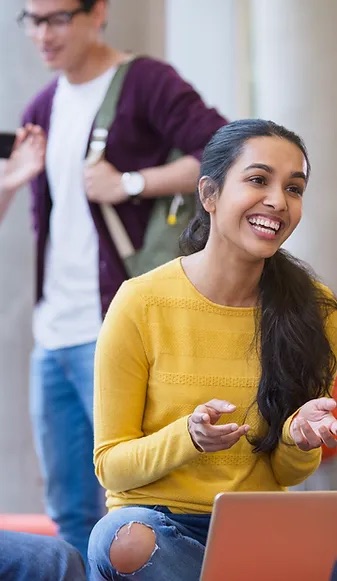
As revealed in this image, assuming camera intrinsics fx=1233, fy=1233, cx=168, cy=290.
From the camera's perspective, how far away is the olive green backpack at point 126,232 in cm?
344

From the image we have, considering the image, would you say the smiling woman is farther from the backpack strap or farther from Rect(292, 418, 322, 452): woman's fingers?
the backpack strap

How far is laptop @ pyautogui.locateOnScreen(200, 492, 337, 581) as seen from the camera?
2.08 meters

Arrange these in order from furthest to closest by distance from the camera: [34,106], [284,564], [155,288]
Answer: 1. [34,106]
2. [155,288]
3. [284,564]

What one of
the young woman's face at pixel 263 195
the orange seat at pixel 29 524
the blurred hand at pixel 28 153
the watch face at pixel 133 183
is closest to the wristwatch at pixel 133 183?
the watch face at pixel 133 183

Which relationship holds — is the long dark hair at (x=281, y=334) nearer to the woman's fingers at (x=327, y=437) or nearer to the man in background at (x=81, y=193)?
the woman's fingers at (x=327, y=437)

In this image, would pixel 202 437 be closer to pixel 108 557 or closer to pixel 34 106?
pixel 108 557

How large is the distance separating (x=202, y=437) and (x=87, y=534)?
4.86 feet

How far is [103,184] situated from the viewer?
11.2ft

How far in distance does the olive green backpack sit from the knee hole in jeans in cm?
126

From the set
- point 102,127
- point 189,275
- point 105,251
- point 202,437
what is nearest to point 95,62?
point 102,127

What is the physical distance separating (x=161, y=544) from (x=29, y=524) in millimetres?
1824

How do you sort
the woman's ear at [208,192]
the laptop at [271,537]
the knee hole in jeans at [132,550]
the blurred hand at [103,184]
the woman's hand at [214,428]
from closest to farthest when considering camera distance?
the laptop at [271,537] < the woman's hand at [214,428] < the knee hole in jeans at [132,550] < the woman's ear at [208,192] < the blurred hand at [103,184]

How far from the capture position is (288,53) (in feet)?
13.8

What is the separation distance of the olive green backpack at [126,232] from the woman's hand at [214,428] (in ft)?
4.11
